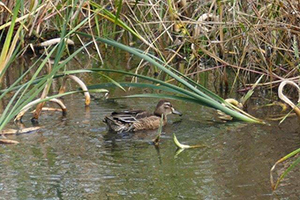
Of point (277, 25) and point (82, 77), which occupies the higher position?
point (277, 25)

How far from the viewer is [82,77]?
9500 millimetres

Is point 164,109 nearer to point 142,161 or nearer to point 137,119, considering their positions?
point 137,119

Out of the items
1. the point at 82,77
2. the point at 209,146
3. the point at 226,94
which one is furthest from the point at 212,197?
the point at 82,77

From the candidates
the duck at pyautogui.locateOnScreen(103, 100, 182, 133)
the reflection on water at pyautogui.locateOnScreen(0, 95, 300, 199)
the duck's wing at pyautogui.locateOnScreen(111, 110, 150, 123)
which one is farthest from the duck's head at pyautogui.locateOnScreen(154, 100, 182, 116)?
the duck's wing at pyautogui.locateOnScreen(111, 110, 150, 123)

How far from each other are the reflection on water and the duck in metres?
0.10

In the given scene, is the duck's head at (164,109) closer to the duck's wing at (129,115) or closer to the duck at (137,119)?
the duck at (137,119)

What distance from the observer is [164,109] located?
7652 mm

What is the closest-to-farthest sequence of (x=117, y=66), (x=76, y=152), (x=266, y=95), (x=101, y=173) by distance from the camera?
(x=101, y=173) → (x=76, y=152) → (x=266, y=95) → (x=117, y=66)

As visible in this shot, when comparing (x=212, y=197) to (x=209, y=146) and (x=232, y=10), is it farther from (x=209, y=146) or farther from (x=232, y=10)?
(x=232, y=10)

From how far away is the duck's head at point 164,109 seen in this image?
297 inches

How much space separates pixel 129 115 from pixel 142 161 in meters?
1.39

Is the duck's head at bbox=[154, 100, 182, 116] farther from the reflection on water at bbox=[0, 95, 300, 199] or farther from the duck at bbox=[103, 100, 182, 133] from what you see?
the reflection on water at bbox=[0, 95, 300, 199]

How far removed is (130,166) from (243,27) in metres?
2.36

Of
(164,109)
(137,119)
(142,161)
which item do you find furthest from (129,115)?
(142,161)
